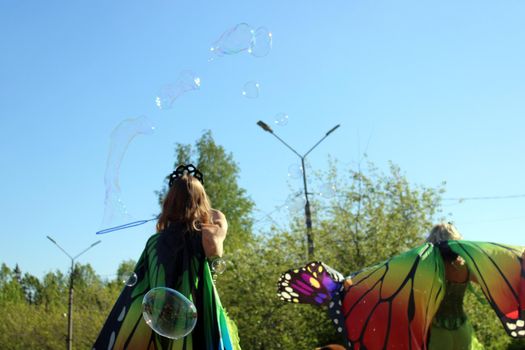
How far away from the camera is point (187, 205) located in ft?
12.5

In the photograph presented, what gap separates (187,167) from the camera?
4070mm

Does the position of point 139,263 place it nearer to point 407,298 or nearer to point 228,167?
point 407,298

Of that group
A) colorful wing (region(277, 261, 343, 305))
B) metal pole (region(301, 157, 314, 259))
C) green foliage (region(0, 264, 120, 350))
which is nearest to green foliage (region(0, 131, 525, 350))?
metal pole (region(301, 157, 314, 259))

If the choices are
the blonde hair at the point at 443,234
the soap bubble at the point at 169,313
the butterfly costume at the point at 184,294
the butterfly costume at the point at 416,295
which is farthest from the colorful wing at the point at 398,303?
the soap bubble at the point at 169,313

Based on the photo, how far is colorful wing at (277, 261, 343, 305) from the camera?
474 cm

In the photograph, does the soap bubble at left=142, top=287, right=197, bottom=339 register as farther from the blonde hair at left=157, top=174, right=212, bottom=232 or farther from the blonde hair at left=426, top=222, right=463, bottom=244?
the blonde hair at left=426, top=222, right=463, bottom=244

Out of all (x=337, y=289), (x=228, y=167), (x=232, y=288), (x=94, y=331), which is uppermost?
(x=228, y=167)

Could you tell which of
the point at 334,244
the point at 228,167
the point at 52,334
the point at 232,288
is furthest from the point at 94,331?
the point at 334,244

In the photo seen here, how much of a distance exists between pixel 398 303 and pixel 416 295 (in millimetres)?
134

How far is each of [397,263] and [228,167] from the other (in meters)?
28.3

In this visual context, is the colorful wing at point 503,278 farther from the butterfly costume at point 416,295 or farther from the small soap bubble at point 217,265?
the small soap bubble at point 217,265

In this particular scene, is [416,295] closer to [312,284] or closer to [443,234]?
[443,234]

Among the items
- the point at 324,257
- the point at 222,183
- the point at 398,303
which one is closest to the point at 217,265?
the point at 398,303

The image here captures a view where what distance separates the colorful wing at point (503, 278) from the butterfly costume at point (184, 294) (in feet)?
5.22
